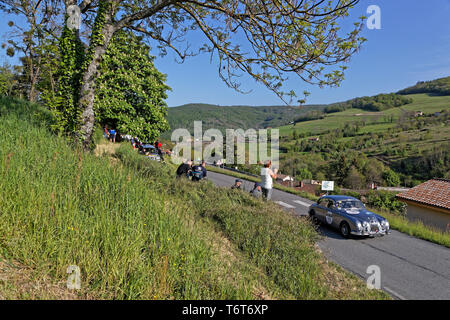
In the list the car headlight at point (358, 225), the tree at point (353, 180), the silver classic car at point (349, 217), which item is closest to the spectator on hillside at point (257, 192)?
the silver classic car at point (349, 217)

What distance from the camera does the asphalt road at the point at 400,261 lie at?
5.17 meters

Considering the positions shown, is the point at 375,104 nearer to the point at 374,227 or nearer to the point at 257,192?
the point at 374,227

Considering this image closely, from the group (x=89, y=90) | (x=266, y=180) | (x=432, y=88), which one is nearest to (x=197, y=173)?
(x=266, y=180)

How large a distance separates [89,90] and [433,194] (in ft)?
97.1

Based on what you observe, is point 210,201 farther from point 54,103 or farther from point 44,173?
point 54,103

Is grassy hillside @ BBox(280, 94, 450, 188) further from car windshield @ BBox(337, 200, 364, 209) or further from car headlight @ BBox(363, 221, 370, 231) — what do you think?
car headlight @ BBox(363, 221, 370, 231)

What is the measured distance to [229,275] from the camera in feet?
9.81

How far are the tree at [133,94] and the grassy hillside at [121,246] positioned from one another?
18823mm

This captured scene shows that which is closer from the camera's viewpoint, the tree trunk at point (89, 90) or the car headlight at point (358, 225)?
the tree trunk at point (89, 90)

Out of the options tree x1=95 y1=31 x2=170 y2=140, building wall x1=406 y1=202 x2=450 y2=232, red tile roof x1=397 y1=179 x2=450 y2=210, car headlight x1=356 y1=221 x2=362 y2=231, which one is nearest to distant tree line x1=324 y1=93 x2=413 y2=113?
red tile roof x1=397 y1=179 x2=450 y2=210

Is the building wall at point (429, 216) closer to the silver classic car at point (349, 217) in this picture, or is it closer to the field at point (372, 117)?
the silver classic car at point (349, 217)

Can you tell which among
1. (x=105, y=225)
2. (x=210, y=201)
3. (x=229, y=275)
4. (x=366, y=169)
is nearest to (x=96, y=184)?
(x=105, y=225)

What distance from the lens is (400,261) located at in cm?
680

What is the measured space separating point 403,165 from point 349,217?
9217cm
